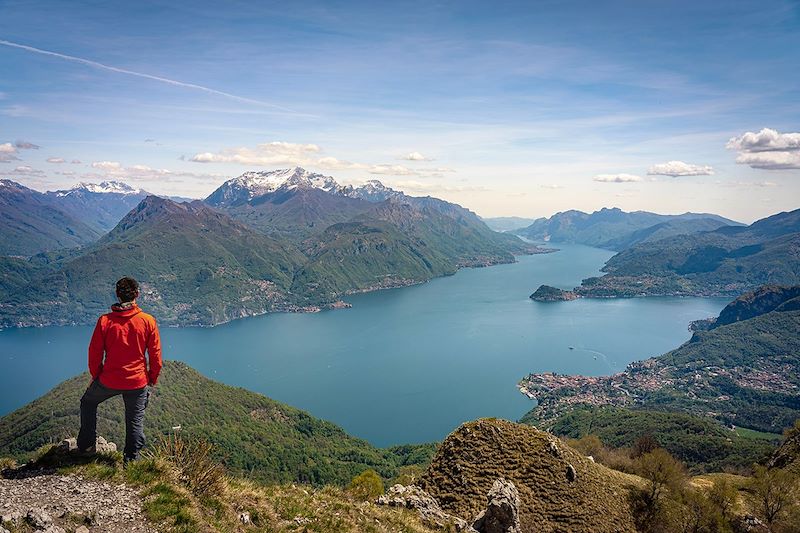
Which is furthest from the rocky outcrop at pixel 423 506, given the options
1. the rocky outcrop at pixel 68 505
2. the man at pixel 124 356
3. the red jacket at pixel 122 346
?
the red jacket at pixel 122 346

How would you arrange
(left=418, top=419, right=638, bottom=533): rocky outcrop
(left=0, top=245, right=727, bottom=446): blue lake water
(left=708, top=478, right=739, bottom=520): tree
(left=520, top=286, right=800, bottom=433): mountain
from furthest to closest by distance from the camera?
1. (left=520, top=286, right=800, bottom=433): mountain
2. (left=0, top=245, right=727, bottom=446): blue lake water
3. (left=708, top=478, right=739, bottom=520): tree
4. (left=418, top=419, right=638, bottom=533): rocky outcrop

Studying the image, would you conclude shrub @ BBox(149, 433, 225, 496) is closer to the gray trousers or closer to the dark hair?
the gray trousers

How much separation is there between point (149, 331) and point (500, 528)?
1305 cm

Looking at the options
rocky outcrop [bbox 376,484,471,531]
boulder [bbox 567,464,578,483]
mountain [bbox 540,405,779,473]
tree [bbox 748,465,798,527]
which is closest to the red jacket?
rocky outcrop [bbox 376,484,471,531]

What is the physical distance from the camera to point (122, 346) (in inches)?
314

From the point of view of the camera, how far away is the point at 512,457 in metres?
20.6

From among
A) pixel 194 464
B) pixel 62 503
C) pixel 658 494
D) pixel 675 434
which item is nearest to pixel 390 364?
pixel 675 434

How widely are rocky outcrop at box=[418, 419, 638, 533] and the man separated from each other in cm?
1331

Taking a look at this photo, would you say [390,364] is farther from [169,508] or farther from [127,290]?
[127,290]

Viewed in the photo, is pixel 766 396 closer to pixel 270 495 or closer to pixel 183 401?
pixel 183 401

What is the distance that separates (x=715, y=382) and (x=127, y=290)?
171 metres

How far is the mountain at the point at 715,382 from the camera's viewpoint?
114875 mm

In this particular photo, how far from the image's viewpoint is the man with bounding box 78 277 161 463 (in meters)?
7.96

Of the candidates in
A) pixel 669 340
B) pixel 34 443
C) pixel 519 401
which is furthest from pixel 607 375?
pixel 34 443
